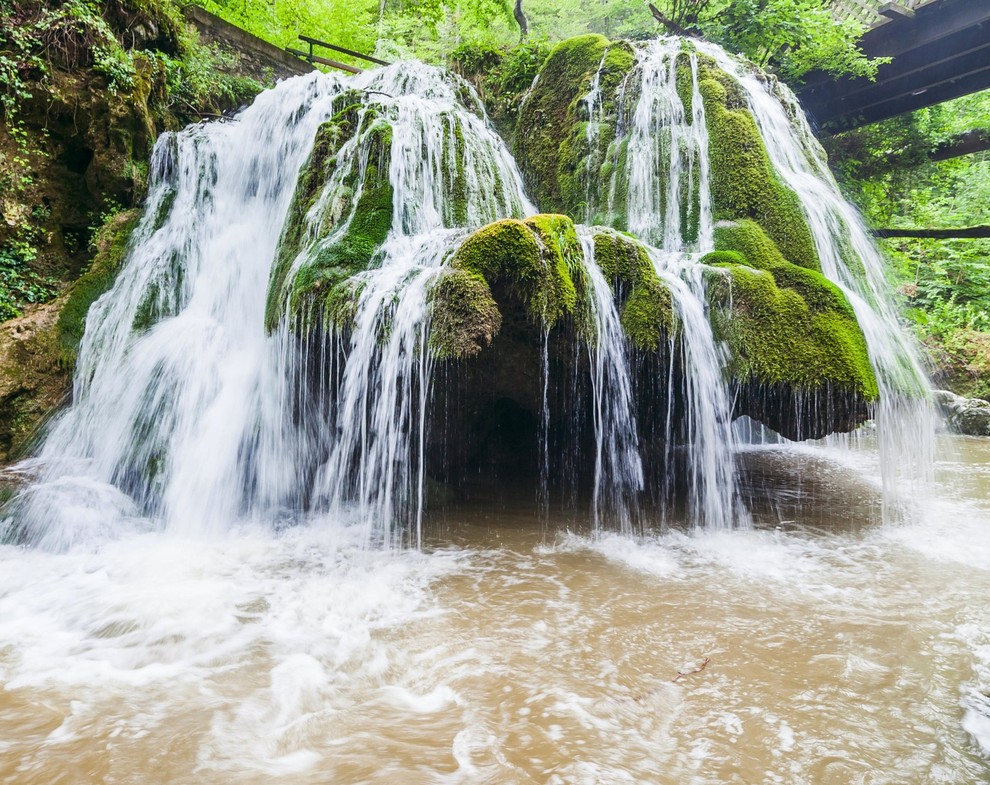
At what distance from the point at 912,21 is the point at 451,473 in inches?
422

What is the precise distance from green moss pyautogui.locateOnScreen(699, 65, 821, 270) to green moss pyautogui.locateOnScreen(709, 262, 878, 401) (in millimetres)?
914

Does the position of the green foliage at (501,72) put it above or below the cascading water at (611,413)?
above

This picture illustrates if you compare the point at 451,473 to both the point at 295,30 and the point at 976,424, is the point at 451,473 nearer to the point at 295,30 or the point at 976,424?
the point at 976,424

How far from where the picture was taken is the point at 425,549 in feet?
15.5

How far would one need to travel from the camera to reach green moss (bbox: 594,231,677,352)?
4.82 metres

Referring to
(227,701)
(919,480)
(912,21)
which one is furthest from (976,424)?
(227,701)

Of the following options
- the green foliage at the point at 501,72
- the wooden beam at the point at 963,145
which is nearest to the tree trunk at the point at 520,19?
the green foliage at the point at 501,72

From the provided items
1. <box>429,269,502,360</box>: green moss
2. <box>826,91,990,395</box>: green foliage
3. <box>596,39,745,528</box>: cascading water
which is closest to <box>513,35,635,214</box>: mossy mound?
<box>596,39,745,528</box>: cascading water

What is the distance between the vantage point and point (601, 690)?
2.63m

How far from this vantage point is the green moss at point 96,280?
6840 millimetres

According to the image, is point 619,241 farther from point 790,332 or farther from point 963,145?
point 963,145

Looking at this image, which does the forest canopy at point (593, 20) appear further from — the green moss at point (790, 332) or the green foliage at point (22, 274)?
the green foliage at point (22, 274)

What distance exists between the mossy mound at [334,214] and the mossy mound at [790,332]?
3565 mm

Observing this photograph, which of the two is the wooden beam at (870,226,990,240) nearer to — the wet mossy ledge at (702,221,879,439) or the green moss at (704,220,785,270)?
the green moss at (704,220,785,270)
